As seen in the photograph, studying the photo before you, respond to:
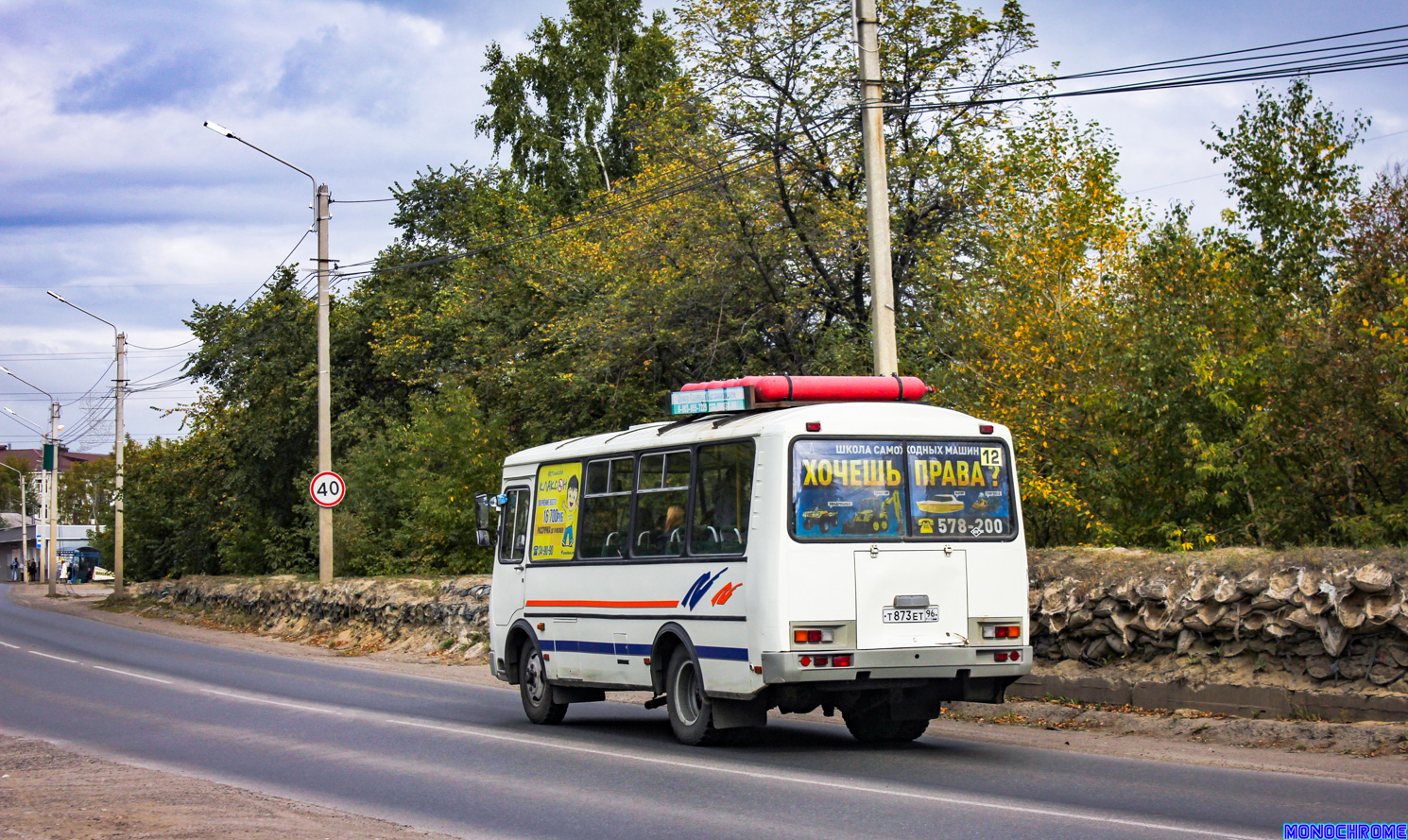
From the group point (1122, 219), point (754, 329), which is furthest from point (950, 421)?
point (1122, 219)

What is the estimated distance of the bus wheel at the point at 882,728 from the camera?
12.7 meters

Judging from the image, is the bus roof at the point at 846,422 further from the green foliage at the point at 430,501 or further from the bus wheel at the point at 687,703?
the green foliage at the point at 430,501

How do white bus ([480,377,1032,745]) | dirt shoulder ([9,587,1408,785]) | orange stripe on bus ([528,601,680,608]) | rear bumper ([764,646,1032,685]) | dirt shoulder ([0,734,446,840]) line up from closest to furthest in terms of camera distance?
1. dirt shoulder ([0,734,446,840])
2. dirt shoulder ([9,587,1408,785])
3. rear bumper ([764,646,1032,685])
4. white bus ([480,377,1032,745])
5. orange stripe on bus ([528,601,680,608])

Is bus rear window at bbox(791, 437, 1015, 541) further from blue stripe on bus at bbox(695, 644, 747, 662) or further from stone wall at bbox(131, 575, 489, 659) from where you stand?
stone wall at bbox(131, 575, 489, 659)

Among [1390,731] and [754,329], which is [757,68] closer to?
[754,329]

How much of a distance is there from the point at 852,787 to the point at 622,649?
4211mm

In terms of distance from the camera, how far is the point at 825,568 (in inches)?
443

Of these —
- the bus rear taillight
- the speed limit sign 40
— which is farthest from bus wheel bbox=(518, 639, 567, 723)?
the speed limit sign 40

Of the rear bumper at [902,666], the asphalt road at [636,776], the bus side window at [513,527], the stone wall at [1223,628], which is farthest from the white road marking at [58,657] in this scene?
the rear bumper at [902,666]

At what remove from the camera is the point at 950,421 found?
472 inches

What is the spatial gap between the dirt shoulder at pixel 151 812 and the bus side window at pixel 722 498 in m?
4.07

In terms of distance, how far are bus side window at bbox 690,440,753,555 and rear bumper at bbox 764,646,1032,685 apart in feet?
3.75

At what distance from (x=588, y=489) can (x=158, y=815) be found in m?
6.16

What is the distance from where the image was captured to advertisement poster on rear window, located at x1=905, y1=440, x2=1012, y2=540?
11742 mm
